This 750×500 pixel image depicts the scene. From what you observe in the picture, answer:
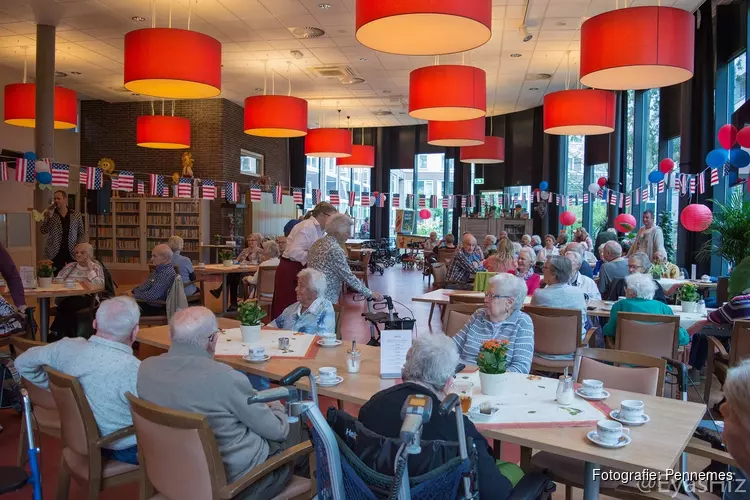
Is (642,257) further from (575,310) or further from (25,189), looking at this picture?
(25,189)

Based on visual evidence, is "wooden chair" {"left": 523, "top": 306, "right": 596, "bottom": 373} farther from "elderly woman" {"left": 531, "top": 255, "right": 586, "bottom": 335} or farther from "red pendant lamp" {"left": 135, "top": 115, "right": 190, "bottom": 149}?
"red pendant lamp" {"left": 135, "top": 115, "right": 190, "bottom": 149}

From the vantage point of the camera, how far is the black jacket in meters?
1.95

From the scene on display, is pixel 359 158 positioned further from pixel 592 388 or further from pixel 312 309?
pixel 592 388

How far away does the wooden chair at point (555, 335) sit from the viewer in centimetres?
480

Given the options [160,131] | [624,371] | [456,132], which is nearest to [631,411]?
[624,371]

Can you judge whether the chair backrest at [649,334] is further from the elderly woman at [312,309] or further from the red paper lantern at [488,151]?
the red paper lantern at [488,151]

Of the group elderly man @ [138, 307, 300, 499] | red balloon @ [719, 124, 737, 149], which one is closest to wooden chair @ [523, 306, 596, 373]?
elderly man @ [138, 307, 300, 499]

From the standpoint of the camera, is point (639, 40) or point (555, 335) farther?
point (555, 335)

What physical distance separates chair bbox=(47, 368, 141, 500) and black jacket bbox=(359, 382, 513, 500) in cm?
123

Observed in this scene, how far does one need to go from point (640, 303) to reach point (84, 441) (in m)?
3.95

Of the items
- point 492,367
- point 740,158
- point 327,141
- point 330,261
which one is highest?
point 327,141

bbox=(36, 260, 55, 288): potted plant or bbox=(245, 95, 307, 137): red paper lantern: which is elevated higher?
bbox=(245, 95, 307, 137): red paper lantern

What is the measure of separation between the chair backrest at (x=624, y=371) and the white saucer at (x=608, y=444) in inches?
35.8

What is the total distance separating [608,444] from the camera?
220 centimetres
